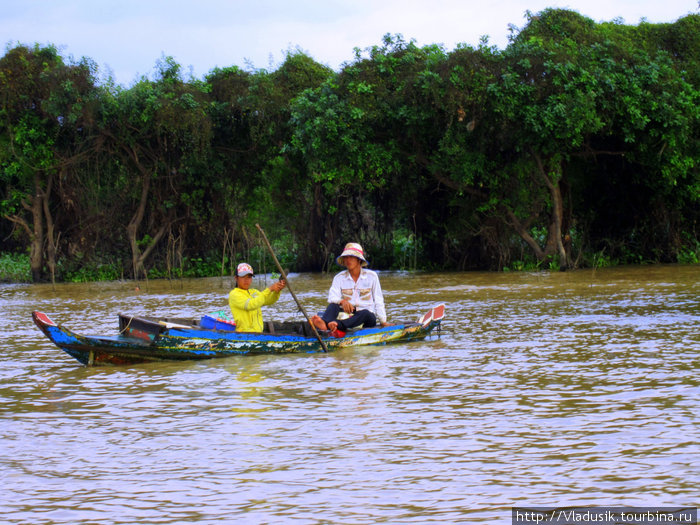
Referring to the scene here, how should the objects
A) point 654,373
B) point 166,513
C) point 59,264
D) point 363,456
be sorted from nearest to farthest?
1. point 166,513
2. point 363,456
3. point 654,373
4. point 59,264

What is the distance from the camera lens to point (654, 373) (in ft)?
22.4

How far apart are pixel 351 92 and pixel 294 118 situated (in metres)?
1.64

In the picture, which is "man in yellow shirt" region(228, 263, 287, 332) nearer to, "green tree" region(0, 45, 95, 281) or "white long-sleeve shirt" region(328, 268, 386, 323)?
"white long-sleeve shirt" region(328, 268, 386, 323)

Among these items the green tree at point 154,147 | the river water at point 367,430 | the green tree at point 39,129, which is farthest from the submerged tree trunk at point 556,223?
the green tree at point 39,129

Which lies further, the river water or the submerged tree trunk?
the submerged tree trunk

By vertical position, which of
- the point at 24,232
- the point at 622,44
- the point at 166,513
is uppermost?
the point at 622,44

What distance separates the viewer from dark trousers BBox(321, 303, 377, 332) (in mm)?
9352

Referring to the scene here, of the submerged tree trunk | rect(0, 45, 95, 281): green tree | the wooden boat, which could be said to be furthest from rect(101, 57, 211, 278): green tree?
the wooden boat

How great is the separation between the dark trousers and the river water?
0.40m

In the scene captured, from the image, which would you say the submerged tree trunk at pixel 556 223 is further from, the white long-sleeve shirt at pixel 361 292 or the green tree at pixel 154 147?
the white long-sleeve shirt at pixel 361 292

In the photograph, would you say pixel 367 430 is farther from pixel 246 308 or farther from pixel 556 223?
pixel 556 223

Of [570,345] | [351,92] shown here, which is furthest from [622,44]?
[570,345]

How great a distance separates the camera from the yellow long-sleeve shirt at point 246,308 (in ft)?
28.2

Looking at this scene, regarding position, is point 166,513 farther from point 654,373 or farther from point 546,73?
point 546,73
